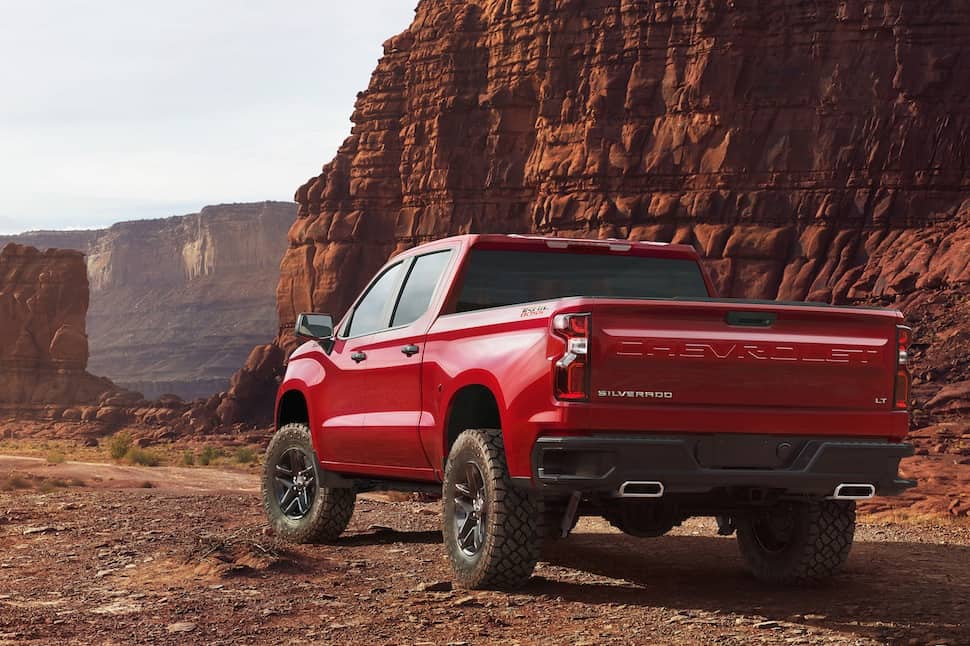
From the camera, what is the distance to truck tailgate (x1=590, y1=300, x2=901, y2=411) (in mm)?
6238

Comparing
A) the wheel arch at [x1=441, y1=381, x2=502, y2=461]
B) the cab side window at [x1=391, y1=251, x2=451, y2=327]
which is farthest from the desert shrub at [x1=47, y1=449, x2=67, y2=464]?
the wheel arch at [x1=441, y1=381, x2=502, y2=461]

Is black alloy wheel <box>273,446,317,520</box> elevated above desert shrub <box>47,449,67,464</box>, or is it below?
above

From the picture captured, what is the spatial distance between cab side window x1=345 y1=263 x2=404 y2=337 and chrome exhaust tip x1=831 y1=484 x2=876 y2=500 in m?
3.35

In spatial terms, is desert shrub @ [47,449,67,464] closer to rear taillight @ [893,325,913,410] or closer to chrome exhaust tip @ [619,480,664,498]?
chrome exhaust tip @ [619,480,664,498]

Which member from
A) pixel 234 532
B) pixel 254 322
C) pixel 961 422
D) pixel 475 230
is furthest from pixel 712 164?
pixel 254 322

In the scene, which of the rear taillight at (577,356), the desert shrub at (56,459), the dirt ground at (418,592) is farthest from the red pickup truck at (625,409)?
the desert shrub at (56,459)

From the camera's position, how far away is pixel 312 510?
9594 millimetres

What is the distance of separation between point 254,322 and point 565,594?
128m

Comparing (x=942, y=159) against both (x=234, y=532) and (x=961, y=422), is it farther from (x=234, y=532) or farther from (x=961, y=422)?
(x=234, y=532)

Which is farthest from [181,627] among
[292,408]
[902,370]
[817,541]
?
[292,408]

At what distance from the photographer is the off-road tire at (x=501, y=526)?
6766 mm

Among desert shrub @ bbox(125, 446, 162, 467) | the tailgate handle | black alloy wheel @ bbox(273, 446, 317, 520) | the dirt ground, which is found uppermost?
the tailgate handle

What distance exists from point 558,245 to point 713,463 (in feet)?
7.61

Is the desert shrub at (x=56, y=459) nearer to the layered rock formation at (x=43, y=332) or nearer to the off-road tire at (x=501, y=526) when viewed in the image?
the off-road tire at (x=501, y=526)
